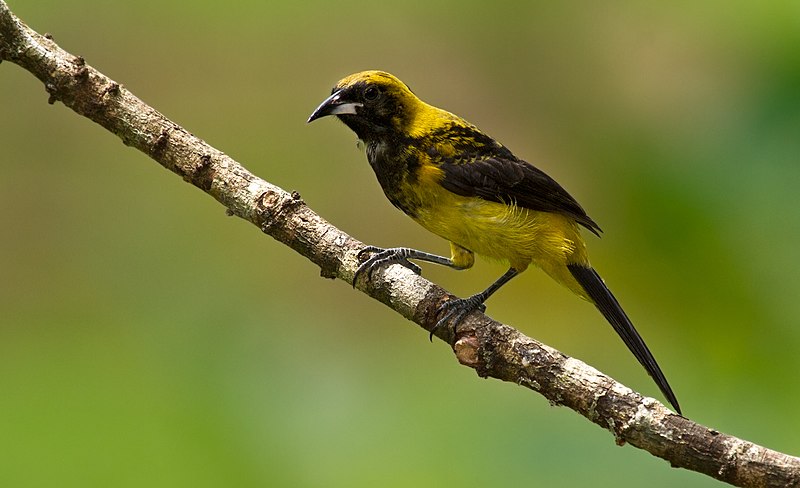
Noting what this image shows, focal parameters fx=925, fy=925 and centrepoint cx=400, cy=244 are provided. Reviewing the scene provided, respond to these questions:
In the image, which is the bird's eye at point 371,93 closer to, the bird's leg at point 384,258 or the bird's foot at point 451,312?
the bird's leg at point 384,258

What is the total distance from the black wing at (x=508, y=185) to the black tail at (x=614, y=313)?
0.18 metres

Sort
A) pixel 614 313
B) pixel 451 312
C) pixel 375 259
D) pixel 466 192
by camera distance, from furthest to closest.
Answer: pixel 614 313 < pixel 466 192 < pixel 375 259 < pixel 451 312

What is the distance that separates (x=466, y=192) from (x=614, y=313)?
755mm

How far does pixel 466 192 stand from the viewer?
3.50 metres

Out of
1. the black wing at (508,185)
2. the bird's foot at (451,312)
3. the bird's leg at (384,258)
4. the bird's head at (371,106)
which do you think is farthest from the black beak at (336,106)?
the bird's foot at (451,312)

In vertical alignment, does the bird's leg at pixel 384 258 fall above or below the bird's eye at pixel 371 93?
below

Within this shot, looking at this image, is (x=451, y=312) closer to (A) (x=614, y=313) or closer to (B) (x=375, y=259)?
(B) (x=375, y=259)

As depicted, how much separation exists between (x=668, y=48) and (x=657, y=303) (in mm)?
1915

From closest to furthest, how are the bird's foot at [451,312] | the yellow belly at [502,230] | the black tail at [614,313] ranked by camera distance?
the bird's foot at [451,312] → the black tail at [614,313] → the yellow belly at [502,230]

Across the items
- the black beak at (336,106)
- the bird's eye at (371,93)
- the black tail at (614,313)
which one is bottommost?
the black tail at (614,313)

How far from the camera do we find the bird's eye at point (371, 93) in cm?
367

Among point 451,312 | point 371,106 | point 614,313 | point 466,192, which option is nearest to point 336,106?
point 371,106

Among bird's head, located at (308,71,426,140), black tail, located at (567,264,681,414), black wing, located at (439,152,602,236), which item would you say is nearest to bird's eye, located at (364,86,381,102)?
bird's head, located at (308,71,426,140)

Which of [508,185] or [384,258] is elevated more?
[508,185]
